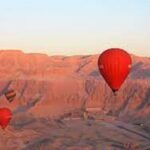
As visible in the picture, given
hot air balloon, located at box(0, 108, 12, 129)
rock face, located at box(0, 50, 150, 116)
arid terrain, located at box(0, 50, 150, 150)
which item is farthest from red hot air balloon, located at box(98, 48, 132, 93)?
rock face, located at box(0, 50, 150, 116)

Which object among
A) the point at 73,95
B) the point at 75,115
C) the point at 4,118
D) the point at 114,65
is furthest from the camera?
the point at 73,95

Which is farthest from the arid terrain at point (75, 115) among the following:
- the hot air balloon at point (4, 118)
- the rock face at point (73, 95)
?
the hot air balloon at point (4, 118)

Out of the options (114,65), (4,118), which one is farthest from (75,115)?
(114,65)

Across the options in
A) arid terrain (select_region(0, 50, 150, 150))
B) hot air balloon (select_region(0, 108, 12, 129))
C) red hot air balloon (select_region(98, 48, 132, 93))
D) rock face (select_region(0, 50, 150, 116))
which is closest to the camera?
red hot air balloon (select_region(98, 48, 132, 93))

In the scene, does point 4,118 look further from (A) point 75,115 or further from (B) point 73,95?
(B) point 73,95

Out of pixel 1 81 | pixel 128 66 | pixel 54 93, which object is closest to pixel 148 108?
pixel 54 93

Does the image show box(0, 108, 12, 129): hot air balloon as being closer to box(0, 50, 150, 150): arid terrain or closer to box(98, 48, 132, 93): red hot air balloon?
box(0, 50, 150, 150): arid terrain

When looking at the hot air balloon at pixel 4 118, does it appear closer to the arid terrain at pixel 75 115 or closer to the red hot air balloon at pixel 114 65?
the arid terrain at pixel 75 115
